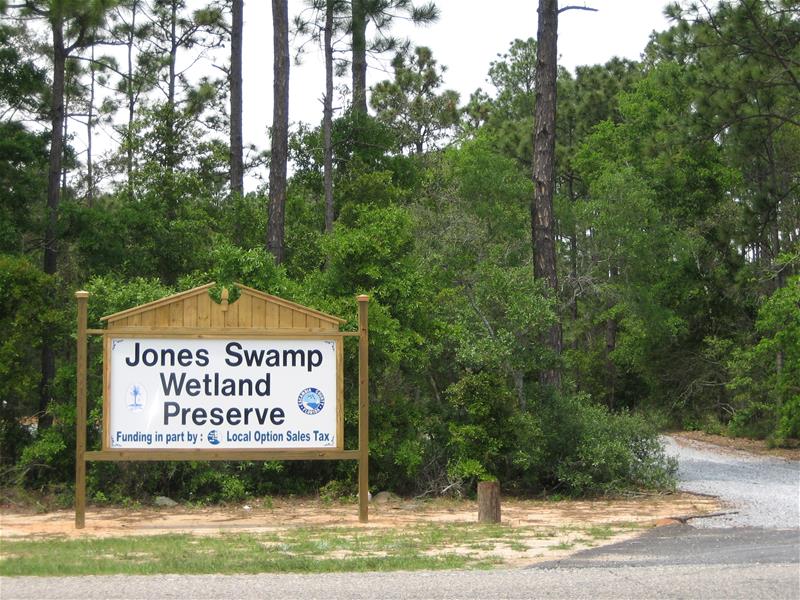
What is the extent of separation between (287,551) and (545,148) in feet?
→ 39.2

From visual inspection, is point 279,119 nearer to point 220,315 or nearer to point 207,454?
point 220,315

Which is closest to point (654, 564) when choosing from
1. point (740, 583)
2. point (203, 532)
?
point (740, 583)

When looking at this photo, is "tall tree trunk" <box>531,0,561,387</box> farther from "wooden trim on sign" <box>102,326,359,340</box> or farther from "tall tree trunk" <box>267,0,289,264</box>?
"wooden trim on sign" <box>102,326,359,340</box>

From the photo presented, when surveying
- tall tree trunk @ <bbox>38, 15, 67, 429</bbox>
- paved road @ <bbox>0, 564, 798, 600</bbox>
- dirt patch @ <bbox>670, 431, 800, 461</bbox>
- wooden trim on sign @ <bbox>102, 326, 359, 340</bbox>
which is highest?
tall tree trunk @ <bbox>38, 15, 67, 429</bbox>

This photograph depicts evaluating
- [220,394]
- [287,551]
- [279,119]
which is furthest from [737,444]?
[287,551]

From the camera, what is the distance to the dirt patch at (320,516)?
12.2m

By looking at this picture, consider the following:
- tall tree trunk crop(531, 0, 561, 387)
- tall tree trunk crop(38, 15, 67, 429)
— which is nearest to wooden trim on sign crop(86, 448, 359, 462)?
tall tree trunk crop(38, 15, 67, 429)

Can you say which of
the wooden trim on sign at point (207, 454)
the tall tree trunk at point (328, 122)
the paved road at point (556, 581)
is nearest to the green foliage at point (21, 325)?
the wooden trim on sign at point (207, 454)

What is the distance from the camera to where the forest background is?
52.0 ft

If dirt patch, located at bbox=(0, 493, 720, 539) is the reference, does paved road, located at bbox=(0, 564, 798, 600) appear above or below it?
above

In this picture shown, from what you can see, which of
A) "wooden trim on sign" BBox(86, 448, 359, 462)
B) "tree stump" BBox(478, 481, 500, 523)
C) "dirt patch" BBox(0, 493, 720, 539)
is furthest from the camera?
"wooden trim on sign" BBox(86, 448, 359, 462)

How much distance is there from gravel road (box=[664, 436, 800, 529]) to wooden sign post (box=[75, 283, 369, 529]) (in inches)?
194

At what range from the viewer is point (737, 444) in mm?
30578

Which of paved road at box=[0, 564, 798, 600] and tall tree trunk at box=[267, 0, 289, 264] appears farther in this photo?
tall tree trunk at box=[267, 0, 289, 264]
